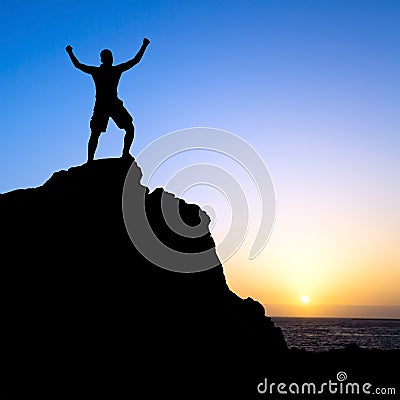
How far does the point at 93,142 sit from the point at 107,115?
2.95 ft

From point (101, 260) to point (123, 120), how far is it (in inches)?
169

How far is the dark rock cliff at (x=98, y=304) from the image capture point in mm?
11672

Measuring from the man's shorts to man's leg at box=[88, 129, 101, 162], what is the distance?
0.09m

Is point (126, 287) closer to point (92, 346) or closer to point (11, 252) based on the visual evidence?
point (92, 346)

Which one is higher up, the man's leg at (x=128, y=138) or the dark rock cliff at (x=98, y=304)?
the man's leg at (x=128, y=138)

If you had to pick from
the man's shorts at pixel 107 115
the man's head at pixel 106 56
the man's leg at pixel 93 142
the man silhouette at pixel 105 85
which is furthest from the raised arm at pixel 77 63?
the man's leg at pixel 93 142

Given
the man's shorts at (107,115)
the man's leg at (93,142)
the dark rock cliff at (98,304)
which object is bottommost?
the dark rock cliff at (98,304)

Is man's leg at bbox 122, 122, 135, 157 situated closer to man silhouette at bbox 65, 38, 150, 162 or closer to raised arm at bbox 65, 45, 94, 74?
man silhouette at bbox 65, 38, 150, 162

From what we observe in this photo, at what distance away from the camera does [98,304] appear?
1224 centimetres

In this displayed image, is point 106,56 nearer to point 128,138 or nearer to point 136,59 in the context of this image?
point 136,59

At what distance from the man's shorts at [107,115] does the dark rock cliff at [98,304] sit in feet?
3.78

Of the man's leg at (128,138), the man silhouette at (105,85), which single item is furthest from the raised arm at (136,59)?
the man's leg at (128,138)

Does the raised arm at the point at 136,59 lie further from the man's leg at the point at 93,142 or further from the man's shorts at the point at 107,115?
the man's leg at the point at 93,142

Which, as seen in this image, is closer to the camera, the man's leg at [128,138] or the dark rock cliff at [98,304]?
the dark rock cliff at [98,304]
